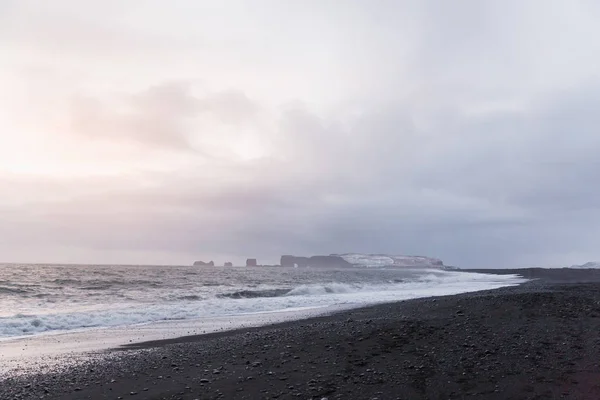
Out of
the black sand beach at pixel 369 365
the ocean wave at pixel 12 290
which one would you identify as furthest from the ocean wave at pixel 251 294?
the black sand beach at pixel 369 365

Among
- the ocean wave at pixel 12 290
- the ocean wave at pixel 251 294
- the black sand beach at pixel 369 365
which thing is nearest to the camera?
the black sand beach at pixel 369 365

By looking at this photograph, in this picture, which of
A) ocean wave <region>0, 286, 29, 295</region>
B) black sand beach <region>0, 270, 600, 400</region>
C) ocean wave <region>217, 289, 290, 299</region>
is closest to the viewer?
black sand beach <region>0, 270, 600, 400</region>

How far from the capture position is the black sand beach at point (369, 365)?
8133 millimetres

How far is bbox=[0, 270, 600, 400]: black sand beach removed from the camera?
813 centimetres

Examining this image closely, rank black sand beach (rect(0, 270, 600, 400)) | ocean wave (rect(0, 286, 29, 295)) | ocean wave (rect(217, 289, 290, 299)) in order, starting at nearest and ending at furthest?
black sand beach (rect(0, 270, 600, 400)), ocean wave (rect(0, 286, 29, 295)), ocean wave (rect(217, 289, 290, 299))

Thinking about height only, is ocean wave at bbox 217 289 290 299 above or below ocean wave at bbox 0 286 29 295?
below

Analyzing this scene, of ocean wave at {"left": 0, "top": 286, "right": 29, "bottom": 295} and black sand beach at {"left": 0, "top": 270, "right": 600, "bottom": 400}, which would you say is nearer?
black sand beach at {"left": 0, "top": 270, "right": 600, "bottom": 400}

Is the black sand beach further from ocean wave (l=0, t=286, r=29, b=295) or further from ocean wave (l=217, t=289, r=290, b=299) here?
ocean wave (l=0, t=286, r=29, b=295)

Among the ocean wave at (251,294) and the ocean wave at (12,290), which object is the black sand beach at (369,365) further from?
the ocean wave at (12,290)

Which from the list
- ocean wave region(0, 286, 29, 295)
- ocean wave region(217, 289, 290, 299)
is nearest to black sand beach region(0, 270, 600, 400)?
ocean wave region(217, 289, 290, 299)

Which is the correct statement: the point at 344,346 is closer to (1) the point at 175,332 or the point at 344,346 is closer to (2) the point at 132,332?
(1) the point at 175,332

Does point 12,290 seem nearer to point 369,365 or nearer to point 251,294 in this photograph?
point 251,294

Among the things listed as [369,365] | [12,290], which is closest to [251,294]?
[12,290]

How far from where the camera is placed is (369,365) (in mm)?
9672
